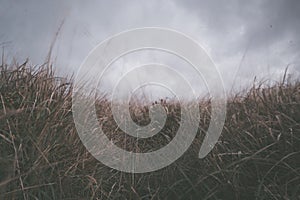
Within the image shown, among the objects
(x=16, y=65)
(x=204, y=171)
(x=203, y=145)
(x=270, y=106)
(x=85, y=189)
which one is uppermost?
(x=16, y=65)

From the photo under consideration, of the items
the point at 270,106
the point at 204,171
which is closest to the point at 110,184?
the point at 204,171

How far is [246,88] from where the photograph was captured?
3561mm

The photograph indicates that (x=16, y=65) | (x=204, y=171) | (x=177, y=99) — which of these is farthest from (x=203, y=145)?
(x=16, y=65)

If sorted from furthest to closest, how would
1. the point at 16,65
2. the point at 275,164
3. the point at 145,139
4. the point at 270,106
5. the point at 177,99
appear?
1. the point at 177,99
2. the point at 145,139
3. the point at 16,65
4. the point at 270,106
5. the point at 275,164

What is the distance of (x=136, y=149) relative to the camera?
10.2 ft

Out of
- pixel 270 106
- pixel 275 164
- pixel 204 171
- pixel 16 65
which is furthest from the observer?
pixel 16 65

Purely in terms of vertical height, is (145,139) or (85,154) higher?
(145,139)

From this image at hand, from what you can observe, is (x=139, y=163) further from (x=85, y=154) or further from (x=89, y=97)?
(x=89, y=97)

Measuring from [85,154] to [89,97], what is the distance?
687 millimetres

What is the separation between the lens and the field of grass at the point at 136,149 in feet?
7.34

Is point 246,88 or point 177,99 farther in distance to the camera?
point 177,99

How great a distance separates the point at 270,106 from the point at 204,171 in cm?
75

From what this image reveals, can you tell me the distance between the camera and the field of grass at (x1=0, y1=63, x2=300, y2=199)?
224 cm

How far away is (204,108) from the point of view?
357cm
